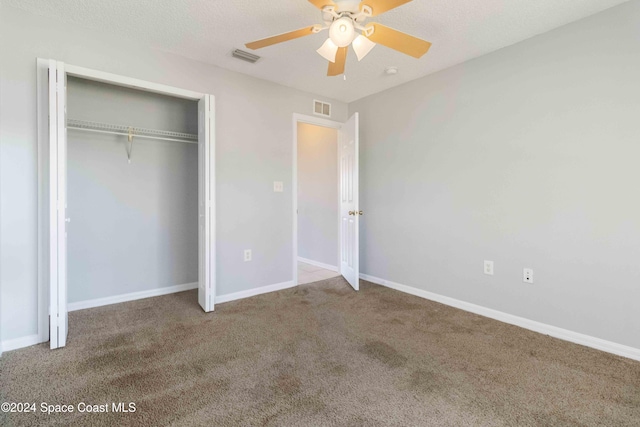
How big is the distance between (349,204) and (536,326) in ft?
6.99

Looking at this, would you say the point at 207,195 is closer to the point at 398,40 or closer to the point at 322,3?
the point at 322,3

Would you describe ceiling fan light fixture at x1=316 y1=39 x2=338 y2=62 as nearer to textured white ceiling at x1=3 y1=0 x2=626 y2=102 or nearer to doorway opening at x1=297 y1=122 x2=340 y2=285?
textured white ceiling at x1=3 y1=0 x2=626 y2=102

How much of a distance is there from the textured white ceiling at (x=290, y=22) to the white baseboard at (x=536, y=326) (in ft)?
7.52

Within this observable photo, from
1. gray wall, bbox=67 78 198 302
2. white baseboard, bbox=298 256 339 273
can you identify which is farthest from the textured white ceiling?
white baseboard, bbox=298 256 339 273

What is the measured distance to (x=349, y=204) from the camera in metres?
3.80

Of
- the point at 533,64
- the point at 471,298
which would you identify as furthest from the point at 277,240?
the point at 533,64

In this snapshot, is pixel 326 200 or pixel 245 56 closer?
pixel 245 56

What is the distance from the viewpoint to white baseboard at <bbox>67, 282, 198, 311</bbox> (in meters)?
2.96

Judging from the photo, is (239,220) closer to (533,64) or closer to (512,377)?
(512,377)

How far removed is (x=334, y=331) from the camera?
2512 millimetres

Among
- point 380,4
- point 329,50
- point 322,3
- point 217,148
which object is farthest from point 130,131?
point 380,4

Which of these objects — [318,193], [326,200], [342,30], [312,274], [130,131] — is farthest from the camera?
[318,193]

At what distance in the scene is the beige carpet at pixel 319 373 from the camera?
154 centimetres

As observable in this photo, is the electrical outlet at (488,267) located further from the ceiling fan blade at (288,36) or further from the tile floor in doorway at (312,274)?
the ceiling fan blade at (288,36)
